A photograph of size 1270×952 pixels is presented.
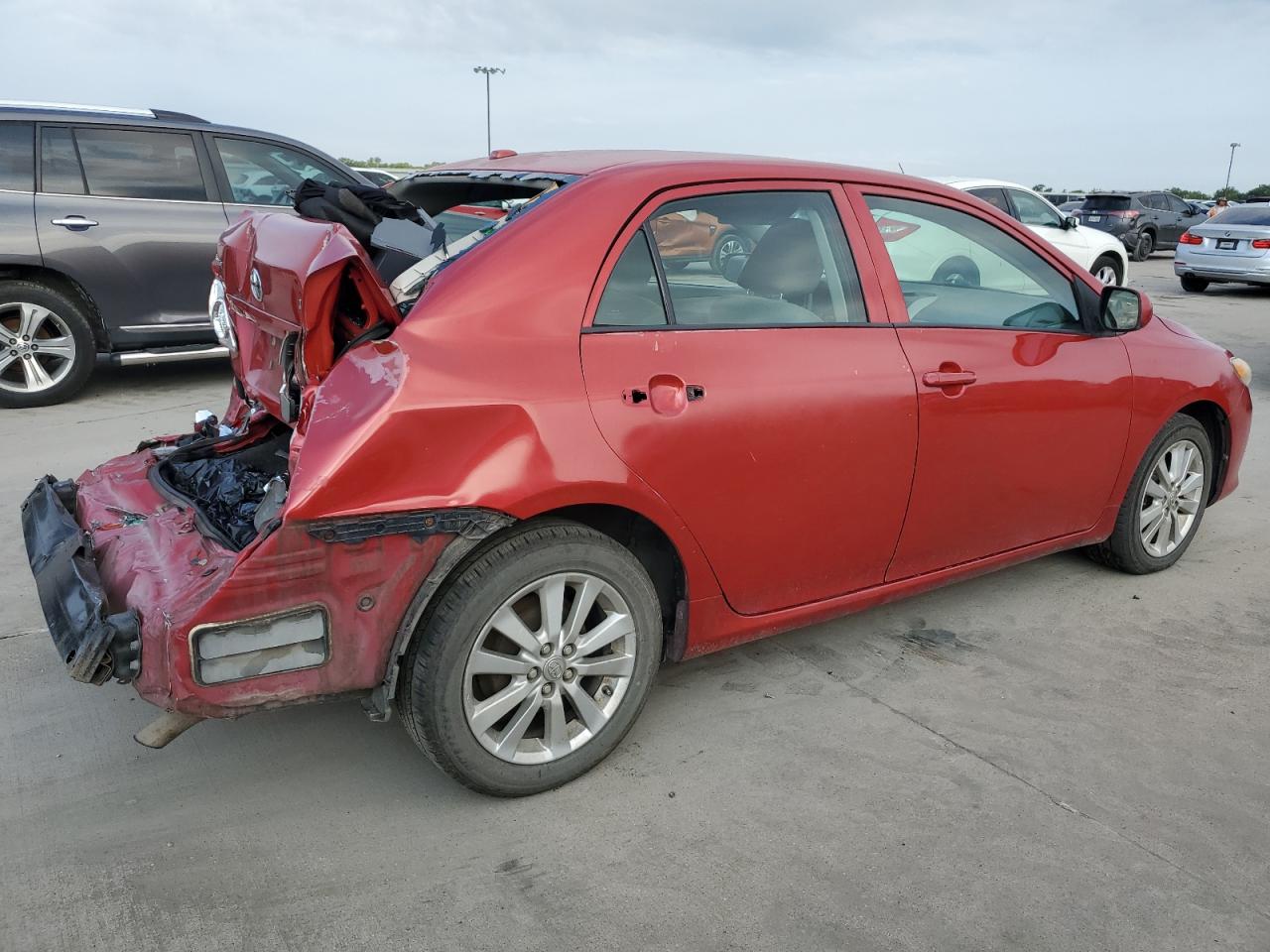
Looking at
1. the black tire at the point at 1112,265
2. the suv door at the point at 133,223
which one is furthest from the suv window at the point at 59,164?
the black tire at the point at 1112,265

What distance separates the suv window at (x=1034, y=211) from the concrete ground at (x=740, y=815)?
10713 millimetres

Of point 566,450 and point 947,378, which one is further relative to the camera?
point 947,378

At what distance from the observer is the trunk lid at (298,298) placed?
8.59 feet

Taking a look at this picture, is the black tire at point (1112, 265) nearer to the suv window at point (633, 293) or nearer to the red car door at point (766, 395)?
the red car door at point (766, 395)

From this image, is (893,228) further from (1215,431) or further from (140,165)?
(140,165)

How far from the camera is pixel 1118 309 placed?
386cm

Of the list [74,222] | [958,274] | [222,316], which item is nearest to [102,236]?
[74,222]

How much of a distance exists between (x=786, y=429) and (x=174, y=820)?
1927 mm

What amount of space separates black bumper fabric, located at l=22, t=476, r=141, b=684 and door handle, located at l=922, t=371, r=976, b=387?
92.0 inches

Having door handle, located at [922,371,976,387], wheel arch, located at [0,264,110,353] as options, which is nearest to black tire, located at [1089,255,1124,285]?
door handle, located at [922,371,976,387]

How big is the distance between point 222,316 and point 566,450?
1.62 metres

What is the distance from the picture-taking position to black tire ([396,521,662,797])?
254 centimetres

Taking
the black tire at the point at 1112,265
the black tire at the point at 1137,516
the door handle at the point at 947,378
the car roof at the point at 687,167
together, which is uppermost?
the car roof at the point at 687,167

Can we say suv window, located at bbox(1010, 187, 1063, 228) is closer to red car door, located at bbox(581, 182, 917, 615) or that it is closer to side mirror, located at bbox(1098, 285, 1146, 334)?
side mirror, located at bbox(1098, 285, 1146, 334)
